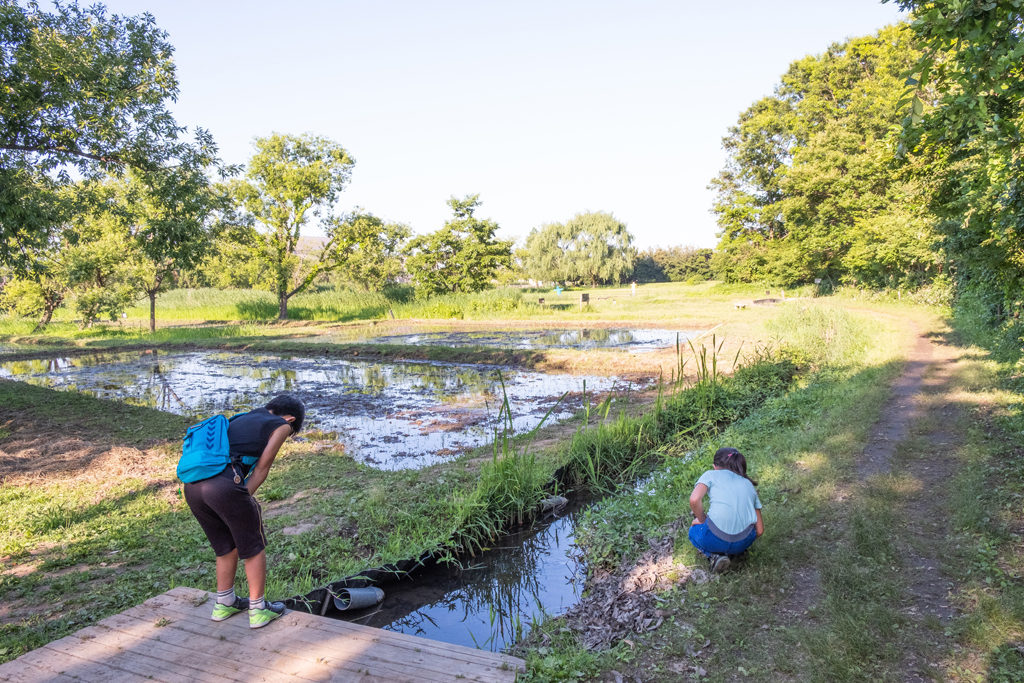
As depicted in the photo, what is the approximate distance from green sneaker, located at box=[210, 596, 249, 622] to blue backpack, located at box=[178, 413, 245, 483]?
90 centimetres

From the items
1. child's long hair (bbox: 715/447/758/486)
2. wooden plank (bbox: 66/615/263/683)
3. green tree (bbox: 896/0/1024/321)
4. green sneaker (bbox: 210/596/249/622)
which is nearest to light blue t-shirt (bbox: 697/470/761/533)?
child's long hair (bbox: 715/447/758/486)

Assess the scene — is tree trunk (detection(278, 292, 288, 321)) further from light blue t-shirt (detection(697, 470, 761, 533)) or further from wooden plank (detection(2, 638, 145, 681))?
light blue t-shirt (detection(697, 470, 761, 533))

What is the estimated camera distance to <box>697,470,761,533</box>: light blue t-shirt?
4.57 meters

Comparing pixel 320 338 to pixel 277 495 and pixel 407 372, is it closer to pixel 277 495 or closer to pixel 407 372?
pixel 407 372

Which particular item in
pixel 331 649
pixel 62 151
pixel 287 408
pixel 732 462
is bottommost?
pixel 331 649

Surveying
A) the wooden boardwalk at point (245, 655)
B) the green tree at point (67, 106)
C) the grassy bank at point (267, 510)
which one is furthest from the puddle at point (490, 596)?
the green tree at point (67, 106)

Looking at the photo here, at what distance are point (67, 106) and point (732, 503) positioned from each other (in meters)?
13.1

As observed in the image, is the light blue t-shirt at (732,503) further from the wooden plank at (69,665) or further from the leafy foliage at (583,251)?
the leafy foliage at (583,251)

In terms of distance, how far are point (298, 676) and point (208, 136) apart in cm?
1316

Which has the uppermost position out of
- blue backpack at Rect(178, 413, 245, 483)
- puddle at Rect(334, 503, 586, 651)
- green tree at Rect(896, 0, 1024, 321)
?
green tree at Rect(896, 0, 1024, 321)

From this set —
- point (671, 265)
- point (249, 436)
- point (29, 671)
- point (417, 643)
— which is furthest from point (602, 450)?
point (671, 265)

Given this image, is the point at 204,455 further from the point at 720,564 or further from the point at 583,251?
the point at 583,251

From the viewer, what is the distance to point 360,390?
49.1 ft

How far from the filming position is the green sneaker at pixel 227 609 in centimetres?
387
